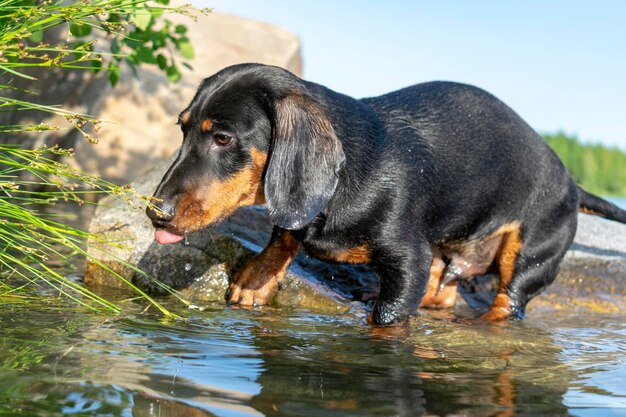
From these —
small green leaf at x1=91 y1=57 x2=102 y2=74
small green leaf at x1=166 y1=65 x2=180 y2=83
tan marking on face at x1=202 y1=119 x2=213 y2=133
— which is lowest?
tan marking on face at x1=202 y1=119 x2=213 y2=133

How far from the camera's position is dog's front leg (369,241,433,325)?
14.9 feet

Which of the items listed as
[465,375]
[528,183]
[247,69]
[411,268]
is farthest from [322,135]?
[528,183]

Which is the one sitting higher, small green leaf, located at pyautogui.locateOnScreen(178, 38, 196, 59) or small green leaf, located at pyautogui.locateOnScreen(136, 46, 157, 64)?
small green leaf, located at pyautogui.locateOnScreen(178, 38, 196, 59)

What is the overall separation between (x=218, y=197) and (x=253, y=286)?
3.18 feet

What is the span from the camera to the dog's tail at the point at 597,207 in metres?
5.90

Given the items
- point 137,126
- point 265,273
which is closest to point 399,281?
point 265,273

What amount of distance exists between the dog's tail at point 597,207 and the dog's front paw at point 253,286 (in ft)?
7.65

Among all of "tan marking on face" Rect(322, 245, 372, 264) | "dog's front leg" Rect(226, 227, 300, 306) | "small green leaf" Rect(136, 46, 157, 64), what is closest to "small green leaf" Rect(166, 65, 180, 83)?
"small green leaf" Rect(136, 46, 157, 64)

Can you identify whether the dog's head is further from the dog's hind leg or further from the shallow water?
the dog's hind leg

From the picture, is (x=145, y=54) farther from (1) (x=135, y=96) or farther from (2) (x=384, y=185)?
(1) (x=135, y=96)

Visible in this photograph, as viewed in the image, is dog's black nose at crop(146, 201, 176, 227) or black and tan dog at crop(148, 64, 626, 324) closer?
dog's black nose at crop(146, 201, 176, 227)

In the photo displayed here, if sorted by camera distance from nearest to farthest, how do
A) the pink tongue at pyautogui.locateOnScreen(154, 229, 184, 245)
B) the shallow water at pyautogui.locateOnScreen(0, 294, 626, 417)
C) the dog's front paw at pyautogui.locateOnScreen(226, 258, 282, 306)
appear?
the shallow water at pyautogui.locateOnScreen(0, 294, 626, 417)
the pink tongue at pyautogui.locateOnScreen(154, 229, 184, 245)
the dog's front paw at pyautogui.locateOnScreen(226, 258, 282, 306)

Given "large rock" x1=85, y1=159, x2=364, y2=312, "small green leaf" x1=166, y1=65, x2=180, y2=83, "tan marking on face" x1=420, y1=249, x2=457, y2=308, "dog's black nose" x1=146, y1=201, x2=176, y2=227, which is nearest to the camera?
"dog's black nose" x1=146, y1=201, x2=176, y2=227

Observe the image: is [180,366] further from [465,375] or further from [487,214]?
[487,214]
